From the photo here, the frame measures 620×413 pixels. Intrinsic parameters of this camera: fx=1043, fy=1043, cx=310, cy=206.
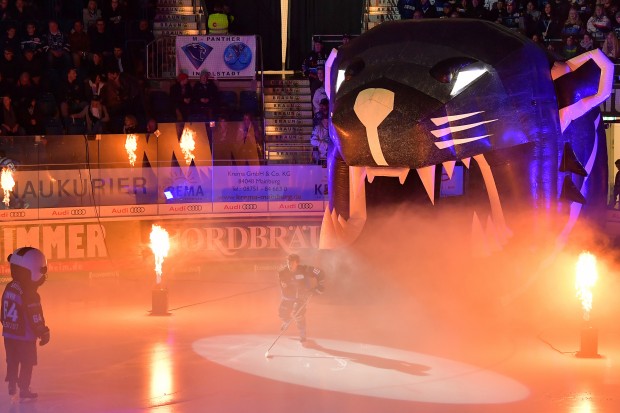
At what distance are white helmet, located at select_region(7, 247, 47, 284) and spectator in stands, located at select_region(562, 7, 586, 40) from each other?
17.5m

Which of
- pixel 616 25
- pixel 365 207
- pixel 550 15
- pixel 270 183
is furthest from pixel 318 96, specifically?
pixel 365 207

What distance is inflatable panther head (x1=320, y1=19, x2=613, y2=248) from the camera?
11.2 m

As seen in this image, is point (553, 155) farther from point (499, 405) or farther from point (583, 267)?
point (499, 405)

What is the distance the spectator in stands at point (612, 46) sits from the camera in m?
24.8

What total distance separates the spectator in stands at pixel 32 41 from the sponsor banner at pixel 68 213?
533 centimetres

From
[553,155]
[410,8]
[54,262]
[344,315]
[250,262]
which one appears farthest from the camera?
[410,8]

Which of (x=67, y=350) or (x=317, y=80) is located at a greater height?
(x=317, y=80)

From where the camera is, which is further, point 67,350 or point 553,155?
point 67,350

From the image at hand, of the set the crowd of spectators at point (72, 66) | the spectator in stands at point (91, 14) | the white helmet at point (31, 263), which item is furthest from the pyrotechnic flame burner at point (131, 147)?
the white helmet at point (31, 263)

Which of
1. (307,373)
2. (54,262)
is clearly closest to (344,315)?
(307,373)

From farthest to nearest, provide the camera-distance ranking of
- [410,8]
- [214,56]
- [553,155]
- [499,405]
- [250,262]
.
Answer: [410,8], [214,56], [250,262], [553,155], [499,405]

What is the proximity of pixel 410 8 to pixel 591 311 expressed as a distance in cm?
1401

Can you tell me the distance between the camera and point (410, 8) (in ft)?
84.1

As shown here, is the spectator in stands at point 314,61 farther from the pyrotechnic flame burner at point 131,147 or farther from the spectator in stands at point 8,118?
the spectator in stands at point 8,118
